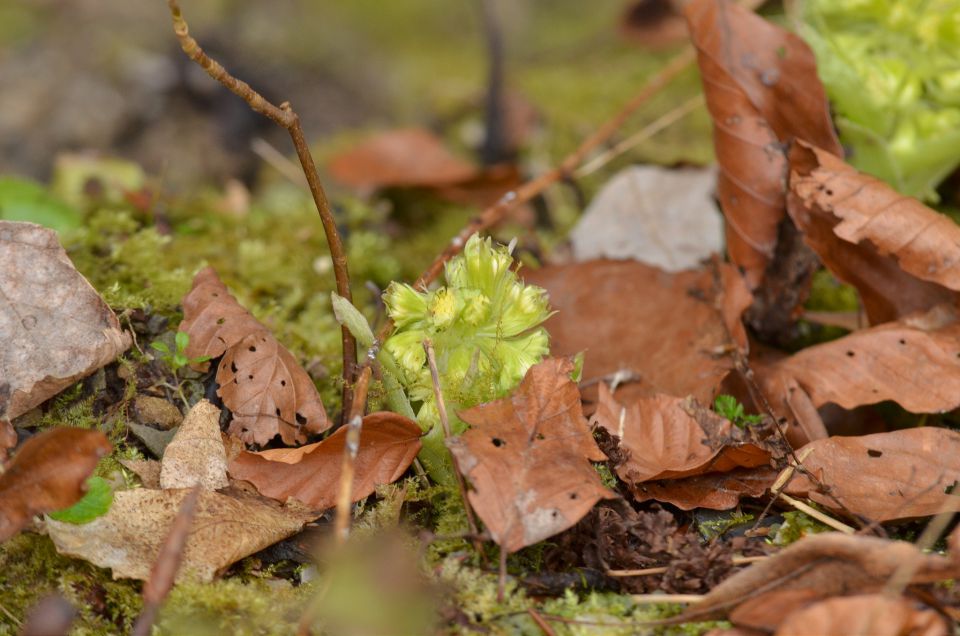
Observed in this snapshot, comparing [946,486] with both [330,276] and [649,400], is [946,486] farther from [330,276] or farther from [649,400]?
[330,276]

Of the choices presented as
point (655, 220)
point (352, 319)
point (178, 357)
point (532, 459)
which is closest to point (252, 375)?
point (178, 357)

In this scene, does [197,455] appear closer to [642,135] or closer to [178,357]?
[178,357]

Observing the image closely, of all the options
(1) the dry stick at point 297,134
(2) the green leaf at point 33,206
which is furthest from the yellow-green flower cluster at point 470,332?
(2) the green leaf at point 33,206

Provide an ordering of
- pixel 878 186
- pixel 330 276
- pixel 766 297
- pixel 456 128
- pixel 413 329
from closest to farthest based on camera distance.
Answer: pixel 413 329 → pixel 878 186 → pixel 766 297 → pixel 330 276 → pixel 456 128

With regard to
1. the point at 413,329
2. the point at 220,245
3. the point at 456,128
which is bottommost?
the point at 456,128

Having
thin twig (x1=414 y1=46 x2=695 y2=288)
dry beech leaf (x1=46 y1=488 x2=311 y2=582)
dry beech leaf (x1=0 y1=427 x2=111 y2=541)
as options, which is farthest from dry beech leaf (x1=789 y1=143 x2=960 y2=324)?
dry beech leaf (x1=0 y1=427 x2=111 y2=541)

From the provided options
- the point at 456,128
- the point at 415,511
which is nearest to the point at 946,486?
the point at 415,511

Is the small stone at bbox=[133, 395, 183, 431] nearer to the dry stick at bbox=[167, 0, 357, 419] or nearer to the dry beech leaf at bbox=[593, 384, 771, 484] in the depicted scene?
the dry stick at bbox=[167, 0, 357, 419]
